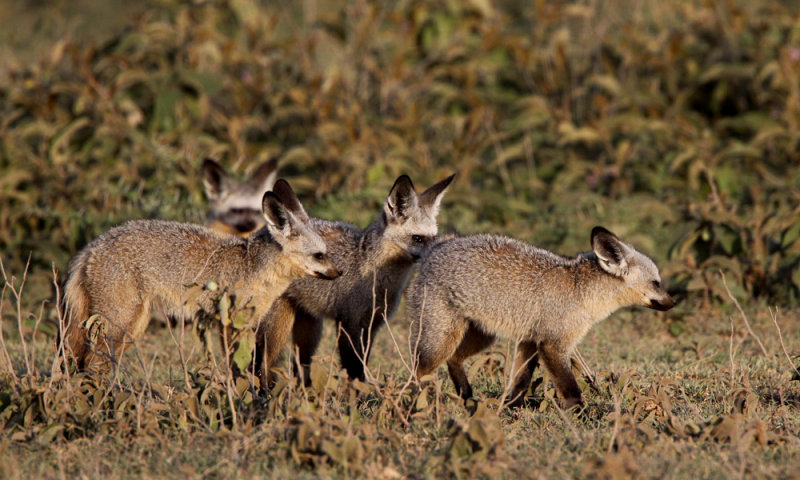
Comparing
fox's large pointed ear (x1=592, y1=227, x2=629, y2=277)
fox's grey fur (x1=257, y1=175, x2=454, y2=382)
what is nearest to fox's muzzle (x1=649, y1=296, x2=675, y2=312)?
fox's large pointed ear (x1=592, y1=227, x2=629, y2=277)

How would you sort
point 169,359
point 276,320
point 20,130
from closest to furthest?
point 276,320
point 169,359
point 20,130

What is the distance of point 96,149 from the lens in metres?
10.4

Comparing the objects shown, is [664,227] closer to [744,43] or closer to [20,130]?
[744,43]

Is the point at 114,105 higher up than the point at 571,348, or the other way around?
the point at 114,105

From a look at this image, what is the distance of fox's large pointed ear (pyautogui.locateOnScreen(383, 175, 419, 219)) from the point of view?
657 cm

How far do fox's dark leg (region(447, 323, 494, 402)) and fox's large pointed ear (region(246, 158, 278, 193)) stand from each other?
3620 millimetres

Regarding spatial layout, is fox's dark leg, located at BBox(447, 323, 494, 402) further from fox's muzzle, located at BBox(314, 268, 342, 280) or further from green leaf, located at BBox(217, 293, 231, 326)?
green leaf, located at BBox(217, 293, 231, 326)

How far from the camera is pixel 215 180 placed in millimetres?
9141

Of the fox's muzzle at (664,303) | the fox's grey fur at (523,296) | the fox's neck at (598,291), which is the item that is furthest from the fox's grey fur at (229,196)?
the fox's muzzle at (664,303)

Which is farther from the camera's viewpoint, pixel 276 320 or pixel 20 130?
pixel 20 130

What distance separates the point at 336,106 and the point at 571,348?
614 centimetres

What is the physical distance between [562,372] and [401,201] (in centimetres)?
177

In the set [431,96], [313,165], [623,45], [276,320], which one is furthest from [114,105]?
[623,45]

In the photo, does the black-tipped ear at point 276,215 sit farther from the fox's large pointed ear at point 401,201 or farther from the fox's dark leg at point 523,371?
the fox's dark leg at point 523,371
